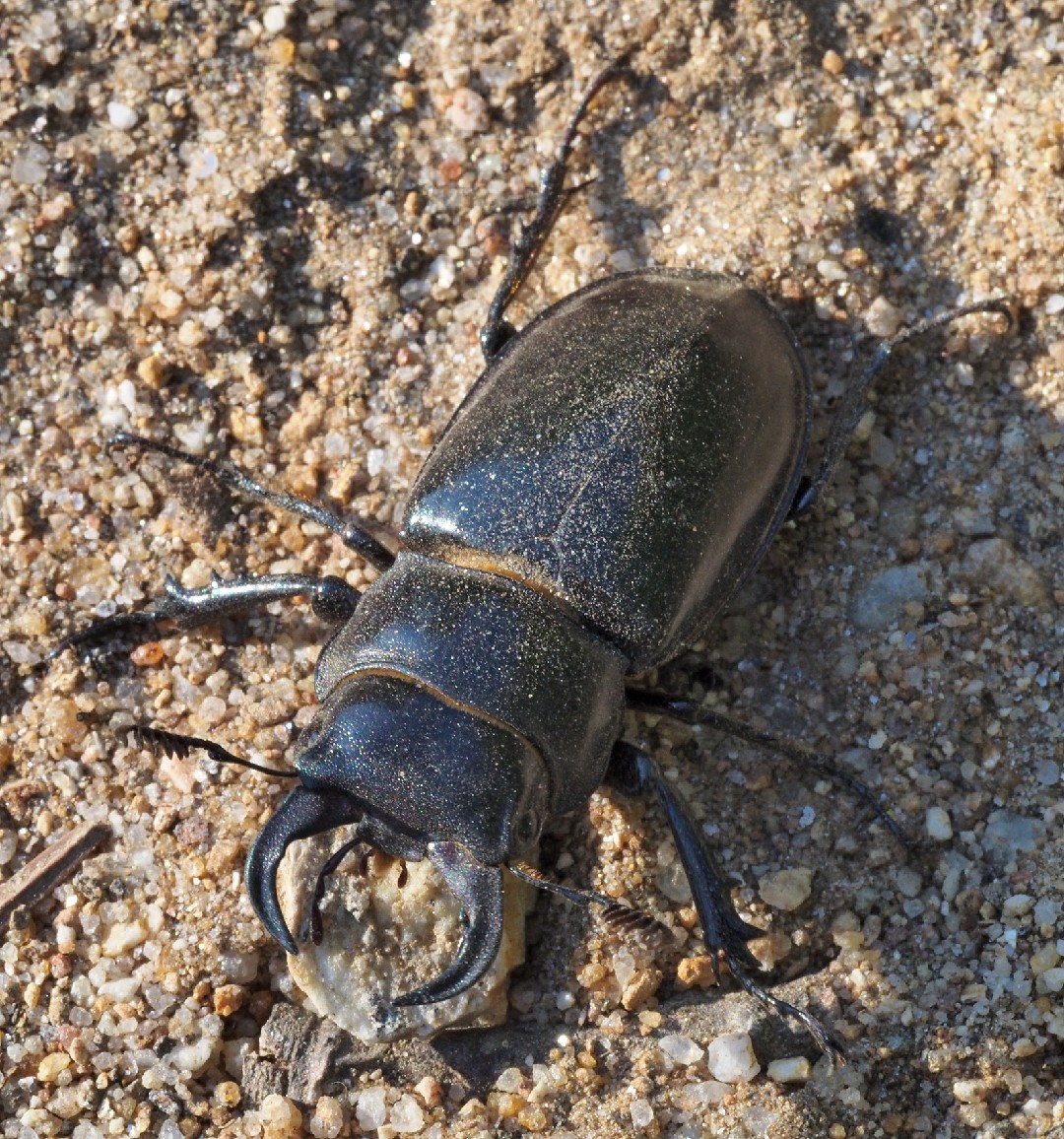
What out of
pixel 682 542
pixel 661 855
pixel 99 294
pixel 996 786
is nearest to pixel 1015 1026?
pixel 996 786

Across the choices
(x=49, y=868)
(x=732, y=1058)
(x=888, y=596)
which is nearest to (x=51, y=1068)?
(x=49, y=868)

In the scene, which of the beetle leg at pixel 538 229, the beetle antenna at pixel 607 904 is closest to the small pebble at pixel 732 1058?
the beetle antenna at pixel 607 904

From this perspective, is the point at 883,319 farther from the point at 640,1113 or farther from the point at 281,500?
the point at 640,1113

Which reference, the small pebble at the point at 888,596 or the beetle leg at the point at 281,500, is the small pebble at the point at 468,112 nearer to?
the beetle leg at the point at 281,500

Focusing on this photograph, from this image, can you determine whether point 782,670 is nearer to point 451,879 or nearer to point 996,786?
point 996,786

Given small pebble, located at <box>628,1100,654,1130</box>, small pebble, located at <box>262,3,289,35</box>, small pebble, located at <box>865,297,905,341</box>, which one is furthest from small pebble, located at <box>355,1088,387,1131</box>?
small pebble, located at <box>262,3,289,35</box>

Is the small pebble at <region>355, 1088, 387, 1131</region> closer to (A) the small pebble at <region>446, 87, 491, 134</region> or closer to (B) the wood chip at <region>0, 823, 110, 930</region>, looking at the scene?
(B) the wood chip at <region>0, 823, 110, 930</region>
